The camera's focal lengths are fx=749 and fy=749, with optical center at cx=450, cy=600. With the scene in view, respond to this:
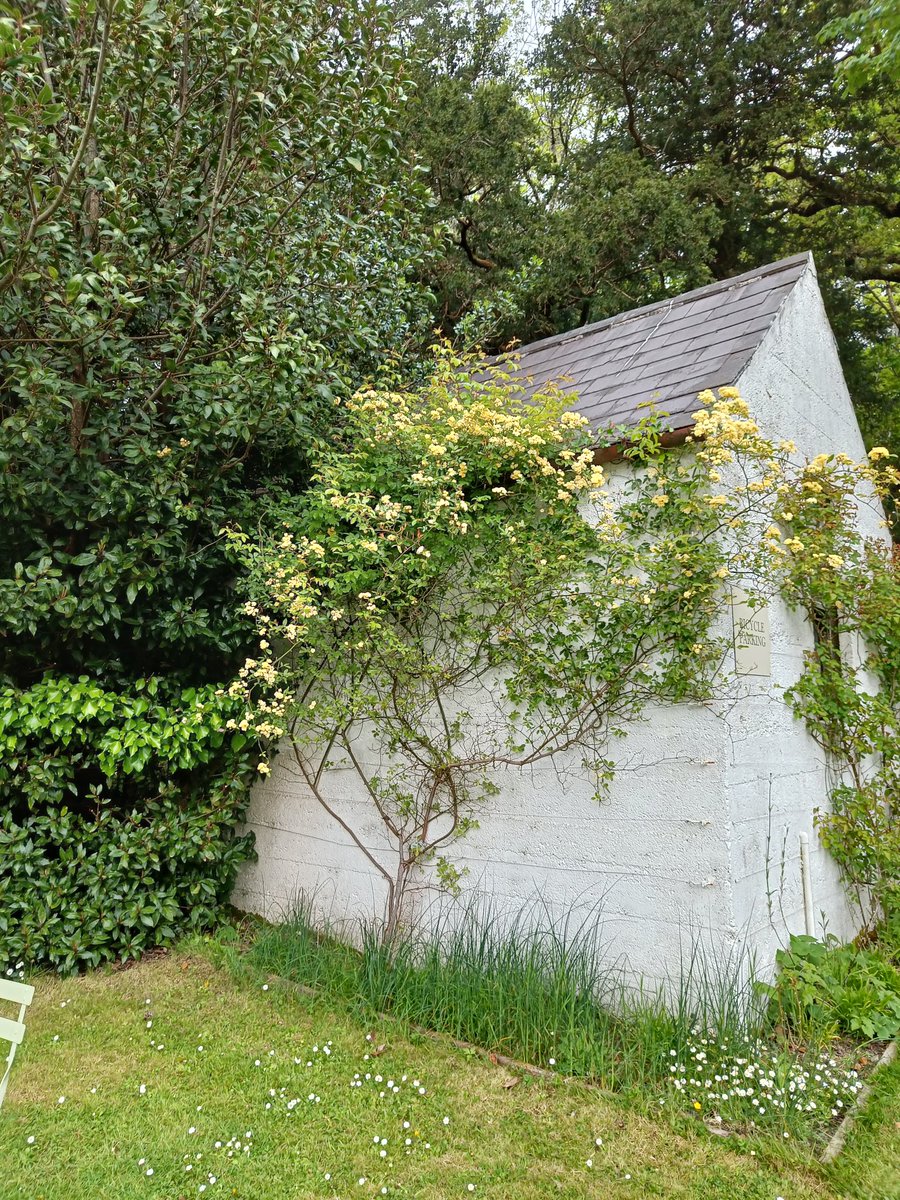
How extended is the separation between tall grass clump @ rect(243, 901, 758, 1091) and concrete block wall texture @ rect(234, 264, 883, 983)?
10 cm

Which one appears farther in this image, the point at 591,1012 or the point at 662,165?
the point at 662,165

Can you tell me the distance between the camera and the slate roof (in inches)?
187

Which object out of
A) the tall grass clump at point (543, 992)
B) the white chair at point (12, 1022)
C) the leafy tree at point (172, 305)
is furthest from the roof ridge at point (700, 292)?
the white chair at point (12, 1022)

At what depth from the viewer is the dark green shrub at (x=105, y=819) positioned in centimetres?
497

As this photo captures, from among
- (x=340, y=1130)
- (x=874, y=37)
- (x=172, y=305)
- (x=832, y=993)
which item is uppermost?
(x=874, y=37)

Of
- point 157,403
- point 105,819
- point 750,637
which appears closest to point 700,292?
point 750,637

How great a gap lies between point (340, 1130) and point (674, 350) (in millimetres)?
5077

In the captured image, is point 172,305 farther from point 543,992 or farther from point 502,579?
point 543,992

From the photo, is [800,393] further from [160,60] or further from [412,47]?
[160,60]

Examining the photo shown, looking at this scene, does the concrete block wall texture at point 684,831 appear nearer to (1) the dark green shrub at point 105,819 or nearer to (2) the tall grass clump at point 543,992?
(2) the tall grass clump at point 543,992

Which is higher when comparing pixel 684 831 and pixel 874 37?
pixel 874 37

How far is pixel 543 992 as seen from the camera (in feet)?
13.0

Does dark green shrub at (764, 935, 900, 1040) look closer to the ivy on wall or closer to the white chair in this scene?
the ivy on wall

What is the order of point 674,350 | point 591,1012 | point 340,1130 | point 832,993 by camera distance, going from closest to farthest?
point 340,1130
point 591,1012
point 832,993
point 674,350
